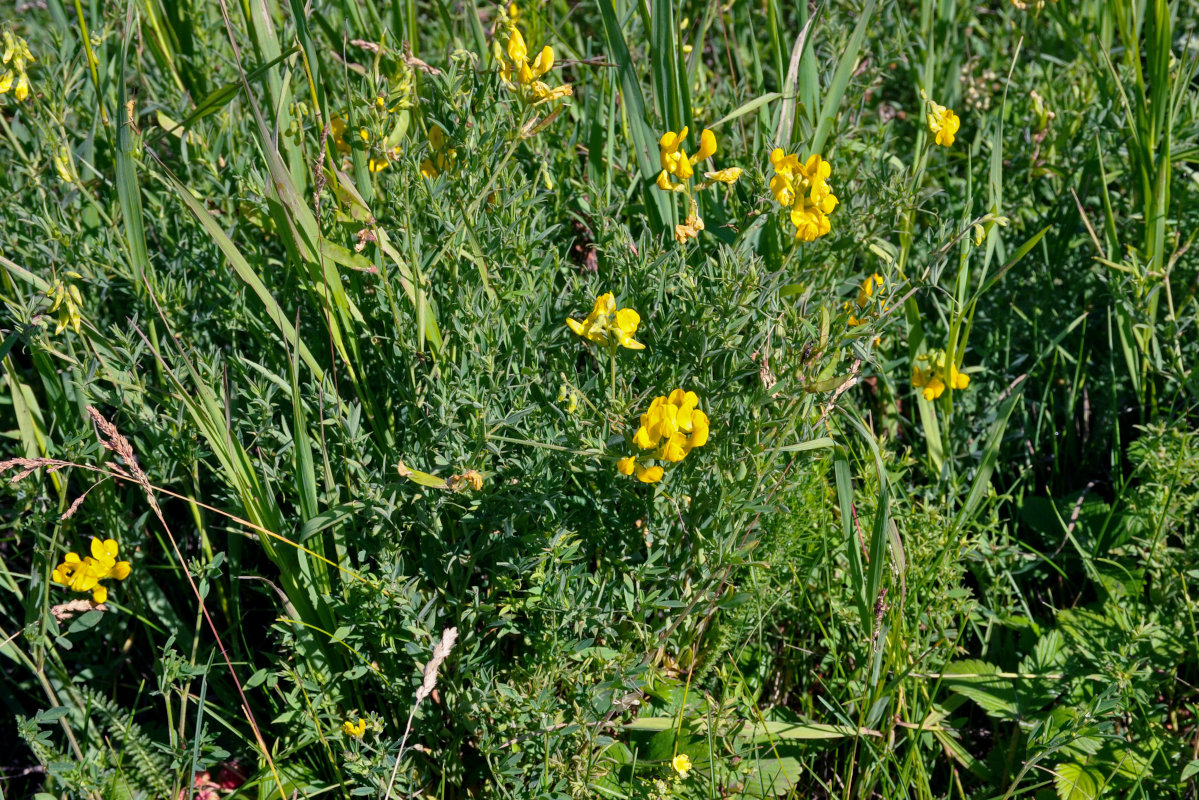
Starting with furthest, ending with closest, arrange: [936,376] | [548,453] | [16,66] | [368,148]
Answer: [936,376] < [16,66] < [368,148] < [548,453]

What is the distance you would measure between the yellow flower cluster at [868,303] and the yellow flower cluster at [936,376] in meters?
0.27

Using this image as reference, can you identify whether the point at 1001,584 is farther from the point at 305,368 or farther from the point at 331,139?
the point at 331,139

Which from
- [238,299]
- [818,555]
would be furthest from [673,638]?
[238,299]

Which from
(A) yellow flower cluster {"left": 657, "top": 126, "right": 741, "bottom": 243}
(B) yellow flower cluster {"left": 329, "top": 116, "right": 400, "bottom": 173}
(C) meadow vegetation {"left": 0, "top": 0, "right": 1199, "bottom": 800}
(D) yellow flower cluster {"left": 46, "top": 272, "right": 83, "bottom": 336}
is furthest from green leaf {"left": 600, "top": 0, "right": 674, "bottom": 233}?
(D) yellow flower cluster {"left": 46, "top": 272, "right": 83, "bottom": 336}

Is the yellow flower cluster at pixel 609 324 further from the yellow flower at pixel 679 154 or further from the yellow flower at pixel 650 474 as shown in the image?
the yellow flower at pixel 679 154

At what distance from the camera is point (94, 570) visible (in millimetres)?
2039

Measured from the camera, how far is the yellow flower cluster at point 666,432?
1.62 metres

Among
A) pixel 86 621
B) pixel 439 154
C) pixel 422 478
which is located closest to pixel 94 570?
pixel 86 621

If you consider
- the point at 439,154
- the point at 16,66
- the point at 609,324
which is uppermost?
the point at 16,66

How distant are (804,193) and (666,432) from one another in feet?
1.98

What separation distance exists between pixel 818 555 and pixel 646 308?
740 mm

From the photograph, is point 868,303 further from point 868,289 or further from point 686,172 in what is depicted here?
point 686,172

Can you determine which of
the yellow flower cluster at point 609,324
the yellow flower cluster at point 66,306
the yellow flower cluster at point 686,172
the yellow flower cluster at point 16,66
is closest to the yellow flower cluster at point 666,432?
the yellow flower cluster at point 609,324

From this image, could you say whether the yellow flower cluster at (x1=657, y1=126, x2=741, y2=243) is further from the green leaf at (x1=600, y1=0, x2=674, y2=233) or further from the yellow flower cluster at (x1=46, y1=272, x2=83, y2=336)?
the yellow flower cluster at (x1=46, y1=272, x2=83, y2=336)
